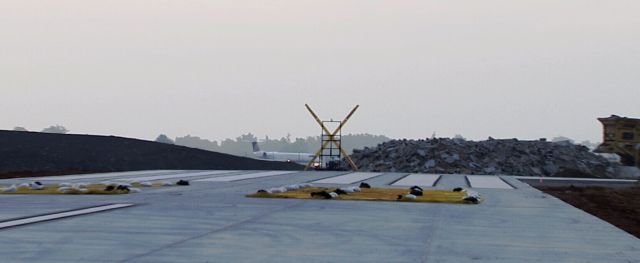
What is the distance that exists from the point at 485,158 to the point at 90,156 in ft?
82.4

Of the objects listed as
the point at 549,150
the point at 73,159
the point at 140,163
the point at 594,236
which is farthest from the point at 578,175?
the point at 594,236

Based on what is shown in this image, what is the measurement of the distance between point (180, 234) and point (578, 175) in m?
38.8

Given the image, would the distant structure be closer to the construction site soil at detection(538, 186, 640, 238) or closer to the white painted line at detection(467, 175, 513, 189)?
the white painted line at detection(467, 175, 513, 189)

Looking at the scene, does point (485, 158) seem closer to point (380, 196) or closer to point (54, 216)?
point (380, 196)

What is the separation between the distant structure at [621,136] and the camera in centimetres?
4557

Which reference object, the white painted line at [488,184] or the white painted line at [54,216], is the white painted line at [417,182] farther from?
the white painted line at [54,216]

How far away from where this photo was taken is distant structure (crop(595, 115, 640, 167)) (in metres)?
45.6

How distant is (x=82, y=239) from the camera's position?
9.79 m

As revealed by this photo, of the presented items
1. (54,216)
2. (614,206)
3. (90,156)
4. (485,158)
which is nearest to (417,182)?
(614,206)

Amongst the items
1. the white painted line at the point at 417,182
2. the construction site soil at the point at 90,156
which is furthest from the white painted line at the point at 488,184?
the construction site soil at the point at 90,156

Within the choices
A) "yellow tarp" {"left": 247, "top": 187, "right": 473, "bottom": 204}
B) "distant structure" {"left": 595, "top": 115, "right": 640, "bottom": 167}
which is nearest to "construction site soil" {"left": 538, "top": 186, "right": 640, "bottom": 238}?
"yellow tarp" {"left": 247, "top": 187, "right": 473, "bottom": 204}

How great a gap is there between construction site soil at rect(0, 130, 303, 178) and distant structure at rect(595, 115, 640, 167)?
2138 cm

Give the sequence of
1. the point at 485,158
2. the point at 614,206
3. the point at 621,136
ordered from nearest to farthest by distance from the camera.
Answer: the point at 614,206 < the point at 621,136 < the point at 485,158

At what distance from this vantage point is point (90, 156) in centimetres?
3769
